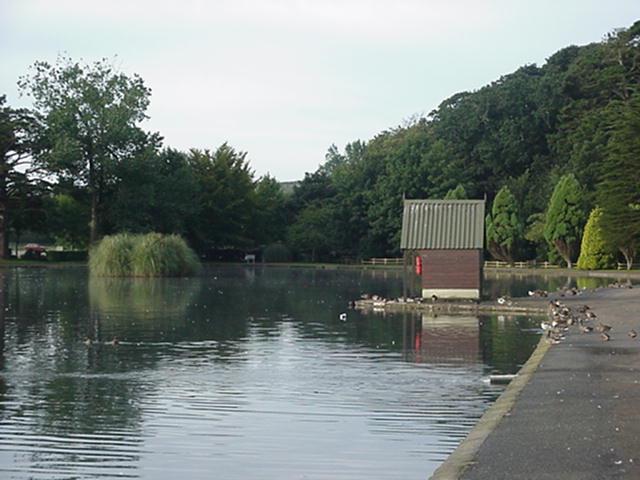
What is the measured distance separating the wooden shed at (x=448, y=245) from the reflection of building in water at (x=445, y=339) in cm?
487

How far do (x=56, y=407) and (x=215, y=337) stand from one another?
11.7 meters

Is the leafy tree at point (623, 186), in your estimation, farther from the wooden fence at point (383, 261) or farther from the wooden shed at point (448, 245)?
the wooden fence at point (383, 261)

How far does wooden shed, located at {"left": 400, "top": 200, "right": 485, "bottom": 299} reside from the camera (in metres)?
39.5

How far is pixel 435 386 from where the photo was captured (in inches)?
732

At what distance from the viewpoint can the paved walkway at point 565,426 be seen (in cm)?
1032

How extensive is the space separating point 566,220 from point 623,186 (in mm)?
17362

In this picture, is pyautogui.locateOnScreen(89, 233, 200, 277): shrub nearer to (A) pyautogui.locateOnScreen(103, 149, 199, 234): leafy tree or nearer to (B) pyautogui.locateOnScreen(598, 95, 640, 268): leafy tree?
(A) pyautogui.locateOnScreen(103, 149, 199, 234): leafy tree

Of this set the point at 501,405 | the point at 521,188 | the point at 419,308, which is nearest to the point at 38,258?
the point at 521,188

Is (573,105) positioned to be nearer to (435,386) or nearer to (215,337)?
(215,337)

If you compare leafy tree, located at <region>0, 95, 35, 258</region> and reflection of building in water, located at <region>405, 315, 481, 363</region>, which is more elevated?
leafy tree, located at <region>0, 95, 35, 258</region>

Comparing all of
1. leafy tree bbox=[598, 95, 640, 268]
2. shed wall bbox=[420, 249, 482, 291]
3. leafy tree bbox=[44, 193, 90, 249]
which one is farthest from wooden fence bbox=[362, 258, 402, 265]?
shed wall bbox=[420, 249, 482, 291]

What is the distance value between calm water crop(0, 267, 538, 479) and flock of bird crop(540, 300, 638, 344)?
692 millimetres

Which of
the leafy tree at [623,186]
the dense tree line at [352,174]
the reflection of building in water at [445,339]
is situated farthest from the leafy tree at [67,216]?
the reflection of building in water at [445,339]

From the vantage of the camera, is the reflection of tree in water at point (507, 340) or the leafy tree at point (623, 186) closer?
the reflection of tree in water at point (507, 340)
